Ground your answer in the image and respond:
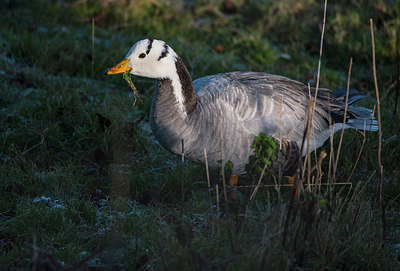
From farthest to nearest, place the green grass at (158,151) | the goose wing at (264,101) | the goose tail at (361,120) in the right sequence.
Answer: the goose tail at (361,120), the goose wing at (264,101), the green grass at (158,151)

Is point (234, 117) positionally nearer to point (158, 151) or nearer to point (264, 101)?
point (264, 101)

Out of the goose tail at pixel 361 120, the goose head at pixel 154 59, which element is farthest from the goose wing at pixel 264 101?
the goose head at pixel 154 59

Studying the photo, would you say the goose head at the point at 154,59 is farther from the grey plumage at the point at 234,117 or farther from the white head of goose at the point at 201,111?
the grey plumage at the point at 234,117

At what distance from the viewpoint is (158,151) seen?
4734 millimetres

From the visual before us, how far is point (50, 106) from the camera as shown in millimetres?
4945

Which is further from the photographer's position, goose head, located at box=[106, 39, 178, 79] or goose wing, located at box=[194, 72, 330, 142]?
goose wing, located at box=[194, 72, 330, 142]

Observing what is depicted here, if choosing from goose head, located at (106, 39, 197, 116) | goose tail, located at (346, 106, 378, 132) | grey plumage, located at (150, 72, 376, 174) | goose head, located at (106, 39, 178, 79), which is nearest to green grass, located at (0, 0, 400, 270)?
goose tail, located at (346, 106, 378, 132)

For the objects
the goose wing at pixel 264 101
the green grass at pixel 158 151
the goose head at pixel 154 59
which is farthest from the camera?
the goose wing at pixel 264 101

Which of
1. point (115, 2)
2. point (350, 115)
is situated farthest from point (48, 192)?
point (115, 2)

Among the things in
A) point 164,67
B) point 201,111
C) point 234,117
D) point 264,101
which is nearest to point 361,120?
point 264,101

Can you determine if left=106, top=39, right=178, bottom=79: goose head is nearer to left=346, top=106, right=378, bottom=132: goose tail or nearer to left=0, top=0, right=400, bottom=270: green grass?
left=0, top=0, right=400, bottom=270: green grass

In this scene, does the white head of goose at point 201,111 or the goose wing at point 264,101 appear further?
the goose wing at point 264,101

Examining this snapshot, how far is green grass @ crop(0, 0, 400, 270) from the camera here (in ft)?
9.46

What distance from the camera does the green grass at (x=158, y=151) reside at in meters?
2.88
